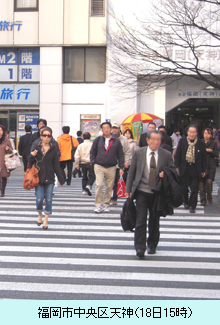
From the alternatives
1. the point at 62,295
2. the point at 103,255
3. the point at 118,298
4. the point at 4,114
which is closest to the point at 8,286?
the point at 62,295

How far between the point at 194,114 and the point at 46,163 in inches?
1113

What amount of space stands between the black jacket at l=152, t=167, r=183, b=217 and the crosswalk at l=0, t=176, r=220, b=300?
0.74 m

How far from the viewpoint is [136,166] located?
7160 millimetres

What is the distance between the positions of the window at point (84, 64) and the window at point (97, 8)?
180cm

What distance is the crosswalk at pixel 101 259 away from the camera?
565 centimetres

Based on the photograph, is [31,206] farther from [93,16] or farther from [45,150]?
[93,16]

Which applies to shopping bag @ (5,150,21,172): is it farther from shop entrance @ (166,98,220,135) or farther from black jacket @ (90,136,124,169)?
shop entrance @ (166,98,220,135)

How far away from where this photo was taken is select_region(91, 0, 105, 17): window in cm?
2708

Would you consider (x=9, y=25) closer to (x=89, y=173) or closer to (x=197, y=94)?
(x=197, y=94)

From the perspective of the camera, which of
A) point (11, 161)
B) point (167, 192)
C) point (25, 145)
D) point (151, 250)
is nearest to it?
point (167, 192)

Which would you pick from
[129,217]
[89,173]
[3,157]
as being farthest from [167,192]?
[3,157]

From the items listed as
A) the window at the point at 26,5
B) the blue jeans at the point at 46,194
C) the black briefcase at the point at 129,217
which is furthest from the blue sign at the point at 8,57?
the black briefcase at the point at 129,217

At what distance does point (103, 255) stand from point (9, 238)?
6.46 feet

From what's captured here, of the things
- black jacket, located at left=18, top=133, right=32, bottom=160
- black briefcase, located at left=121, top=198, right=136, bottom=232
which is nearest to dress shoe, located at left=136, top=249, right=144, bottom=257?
black briefcase, located at left=121, top=198, right=136, bottom=232
